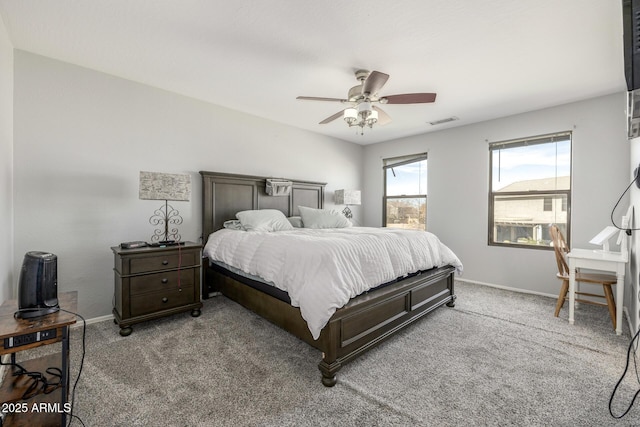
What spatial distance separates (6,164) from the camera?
85.9 inches

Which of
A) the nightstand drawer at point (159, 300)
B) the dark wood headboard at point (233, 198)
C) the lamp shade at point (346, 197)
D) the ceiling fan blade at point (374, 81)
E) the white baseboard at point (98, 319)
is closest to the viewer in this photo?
the ceiling fan blade at point (374, 81)

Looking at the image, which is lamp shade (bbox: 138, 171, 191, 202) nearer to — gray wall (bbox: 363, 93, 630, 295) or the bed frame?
the bed frame

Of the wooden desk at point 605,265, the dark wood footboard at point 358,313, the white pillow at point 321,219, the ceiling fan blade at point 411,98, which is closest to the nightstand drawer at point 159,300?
the dark wood footboard at point 358,313

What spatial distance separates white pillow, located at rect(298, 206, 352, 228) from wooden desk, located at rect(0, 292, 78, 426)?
2.69m

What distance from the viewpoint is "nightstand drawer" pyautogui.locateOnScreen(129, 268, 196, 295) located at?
8.35 feet

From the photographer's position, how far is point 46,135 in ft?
8.44

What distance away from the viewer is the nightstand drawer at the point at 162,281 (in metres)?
2.55

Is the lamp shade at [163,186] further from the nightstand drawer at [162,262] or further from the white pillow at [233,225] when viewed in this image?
the white pillow at [233,225]

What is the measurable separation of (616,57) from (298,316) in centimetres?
365

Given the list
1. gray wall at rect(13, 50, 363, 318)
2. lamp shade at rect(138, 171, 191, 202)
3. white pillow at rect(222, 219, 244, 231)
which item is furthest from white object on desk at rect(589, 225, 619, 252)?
gray wall at rect(13, 50, 363, 318)

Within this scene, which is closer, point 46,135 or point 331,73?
point 46,135

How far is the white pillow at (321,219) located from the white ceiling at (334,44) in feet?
5.27

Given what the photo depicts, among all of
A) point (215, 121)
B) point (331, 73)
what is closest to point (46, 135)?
point (215, 121)

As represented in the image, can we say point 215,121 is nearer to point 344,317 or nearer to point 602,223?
point 344,317
